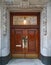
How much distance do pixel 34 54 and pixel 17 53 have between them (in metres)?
1.04

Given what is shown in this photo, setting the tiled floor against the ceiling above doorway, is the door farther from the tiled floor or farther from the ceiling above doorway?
the ceiling above doorway

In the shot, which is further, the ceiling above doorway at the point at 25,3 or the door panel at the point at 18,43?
the door panel at the point at 18,43

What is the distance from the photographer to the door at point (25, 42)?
441 inches

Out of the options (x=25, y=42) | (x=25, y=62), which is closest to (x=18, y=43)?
(x=25, y=42)

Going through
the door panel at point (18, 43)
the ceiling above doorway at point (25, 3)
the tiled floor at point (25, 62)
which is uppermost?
the ceiling above doorway at point (25, 3)

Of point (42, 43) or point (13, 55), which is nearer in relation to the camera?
point (42, 43)

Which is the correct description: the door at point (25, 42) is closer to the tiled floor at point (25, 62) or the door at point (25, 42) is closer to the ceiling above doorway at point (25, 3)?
the tiled floor at point (25, 62)

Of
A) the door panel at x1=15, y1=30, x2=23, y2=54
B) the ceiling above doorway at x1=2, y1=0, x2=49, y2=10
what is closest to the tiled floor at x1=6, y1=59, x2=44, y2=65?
the door panel at x1=15, y1=30, x2=23, y2=54

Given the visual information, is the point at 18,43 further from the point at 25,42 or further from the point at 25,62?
the point at 25,62

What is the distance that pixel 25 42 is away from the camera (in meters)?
11.2

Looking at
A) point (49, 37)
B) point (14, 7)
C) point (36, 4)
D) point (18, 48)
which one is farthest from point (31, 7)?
point (18, 48)

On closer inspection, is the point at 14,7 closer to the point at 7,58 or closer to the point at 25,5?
the point at 25,5

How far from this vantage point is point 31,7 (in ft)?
32.4

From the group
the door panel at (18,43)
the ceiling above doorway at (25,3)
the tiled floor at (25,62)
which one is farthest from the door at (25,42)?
the ceiling above doorway at (25,3)
